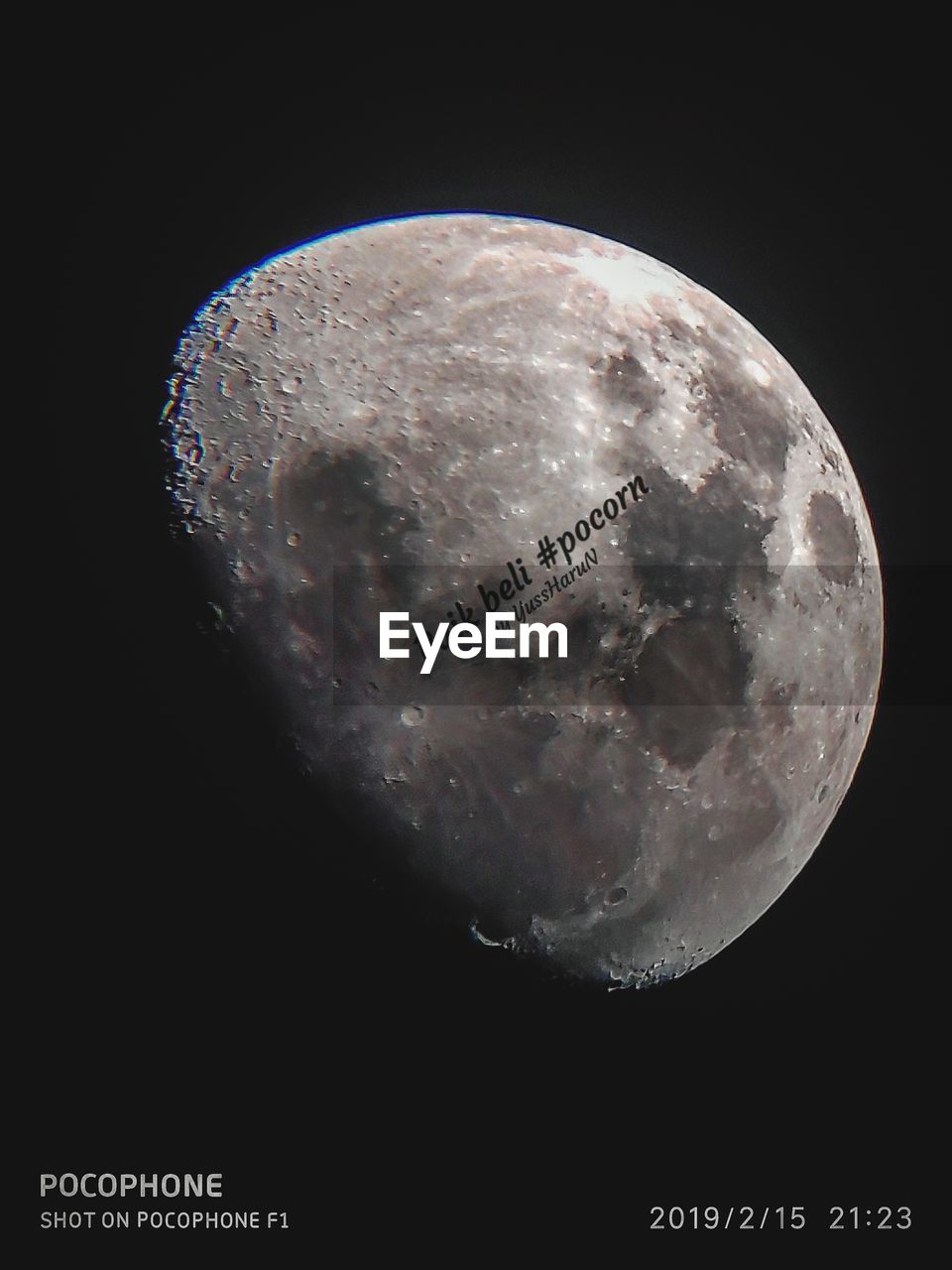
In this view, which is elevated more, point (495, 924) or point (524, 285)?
point (524, 285)

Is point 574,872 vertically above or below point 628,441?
below

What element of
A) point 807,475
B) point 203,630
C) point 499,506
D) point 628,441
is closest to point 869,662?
point 807,475

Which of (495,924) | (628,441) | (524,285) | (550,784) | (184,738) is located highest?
(524,285)

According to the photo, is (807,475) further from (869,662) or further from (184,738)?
(184,738)

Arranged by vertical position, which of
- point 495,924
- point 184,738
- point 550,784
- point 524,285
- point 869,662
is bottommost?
point 495,924

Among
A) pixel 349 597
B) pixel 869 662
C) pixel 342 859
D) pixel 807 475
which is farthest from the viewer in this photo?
pixel 869 662

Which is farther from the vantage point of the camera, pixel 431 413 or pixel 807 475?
pixel 807 475

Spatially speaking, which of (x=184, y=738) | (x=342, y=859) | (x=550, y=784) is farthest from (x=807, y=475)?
(x=184, y=738)

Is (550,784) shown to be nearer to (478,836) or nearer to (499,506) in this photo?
(478,836)

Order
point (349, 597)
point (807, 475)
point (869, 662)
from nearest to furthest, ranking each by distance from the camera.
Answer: point (349, 597), point (807, 475), point (869, 662)
